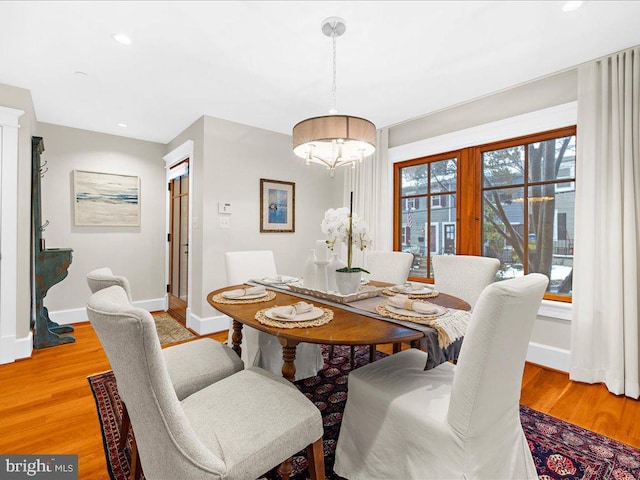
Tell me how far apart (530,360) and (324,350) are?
1832 mm

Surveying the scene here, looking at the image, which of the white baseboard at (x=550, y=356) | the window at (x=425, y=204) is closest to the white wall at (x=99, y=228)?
the window at (x=425, y=204)

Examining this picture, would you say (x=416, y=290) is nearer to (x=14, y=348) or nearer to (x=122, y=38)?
(x=122, y=38)

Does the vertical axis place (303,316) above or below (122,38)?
below

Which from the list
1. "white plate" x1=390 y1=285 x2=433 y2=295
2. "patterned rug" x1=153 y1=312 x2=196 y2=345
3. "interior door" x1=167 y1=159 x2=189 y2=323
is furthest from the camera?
"interior door" x1=167 y1=159 x2=189 y2=323

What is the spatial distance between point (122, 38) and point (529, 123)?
10.7 ft

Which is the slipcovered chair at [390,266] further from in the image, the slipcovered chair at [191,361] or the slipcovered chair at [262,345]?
the slipcovered chair at [191,361]

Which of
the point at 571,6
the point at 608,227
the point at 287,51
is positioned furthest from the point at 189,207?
the point at 608,227

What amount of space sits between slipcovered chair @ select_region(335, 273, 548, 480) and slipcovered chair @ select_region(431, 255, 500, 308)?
90cm

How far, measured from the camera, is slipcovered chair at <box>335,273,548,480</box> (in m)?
1.08

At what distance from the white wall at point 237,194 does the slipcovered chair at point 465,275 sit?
223 cm

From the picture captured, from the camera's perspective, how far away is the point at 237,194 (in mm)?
3832

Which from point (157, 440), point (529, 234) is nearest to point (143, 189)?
point (157, 440)

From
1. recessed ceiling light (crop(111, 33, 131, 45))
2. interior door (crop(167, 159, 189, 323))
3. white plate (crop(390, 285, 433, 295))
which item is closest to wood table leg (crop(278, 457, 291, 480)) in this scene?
white plate (crop(390, 285, 433, 295))

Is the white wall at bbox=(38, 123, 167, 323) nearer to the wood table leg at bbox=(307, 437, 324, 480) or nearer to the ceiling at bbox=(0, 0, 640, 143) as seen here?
the ceiling at bbox=(0, 0, 640, 143)
